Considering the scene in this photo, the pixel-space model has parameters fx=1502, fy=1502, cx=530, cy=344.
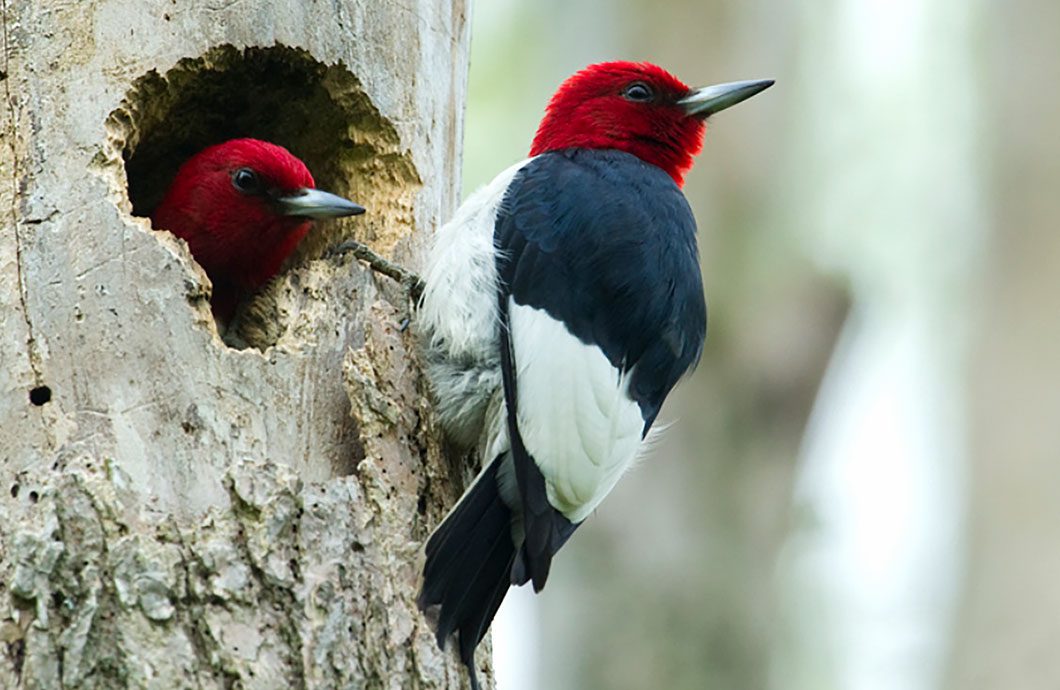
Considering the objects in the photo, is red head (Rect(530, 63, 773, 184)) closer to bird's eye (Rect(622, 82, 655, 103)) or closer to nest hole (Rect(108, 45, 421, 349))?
bird's eye (Rect(622, 82, 655, 103))

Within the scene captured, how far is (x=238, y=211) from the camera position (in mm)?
4258

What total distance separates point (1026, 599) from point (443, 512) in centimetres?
372

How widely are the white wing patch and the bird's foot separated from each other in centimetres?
24

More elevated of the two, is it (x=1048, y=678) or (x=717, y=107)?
(x=717, y=107)

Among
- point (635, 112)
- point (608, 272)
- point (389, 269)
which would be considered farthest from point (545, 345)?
point (635, 112)

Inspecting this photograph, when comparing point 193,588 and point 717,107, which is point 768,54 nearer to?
point 717,107

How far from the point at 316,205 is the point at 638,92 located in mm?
1168

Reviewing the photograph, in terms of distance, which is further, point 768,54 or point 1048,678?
point 768,54

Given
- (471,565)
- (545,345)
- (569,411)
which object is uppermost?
(545,345)

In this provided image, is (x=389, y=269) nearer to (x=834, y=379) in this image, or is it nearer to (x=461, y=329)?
(x=461, y=329)

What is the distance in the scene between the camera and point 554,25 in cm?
745

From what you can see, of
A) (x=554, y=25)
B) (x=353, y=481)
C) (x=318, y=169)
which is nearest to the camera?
(x=353, y=481)

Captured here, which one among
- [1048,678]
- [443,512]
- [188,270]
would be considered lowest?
[1048,678]

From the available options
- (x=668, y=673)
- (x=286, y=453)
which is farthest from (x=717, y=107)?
(x=668, y=673)
